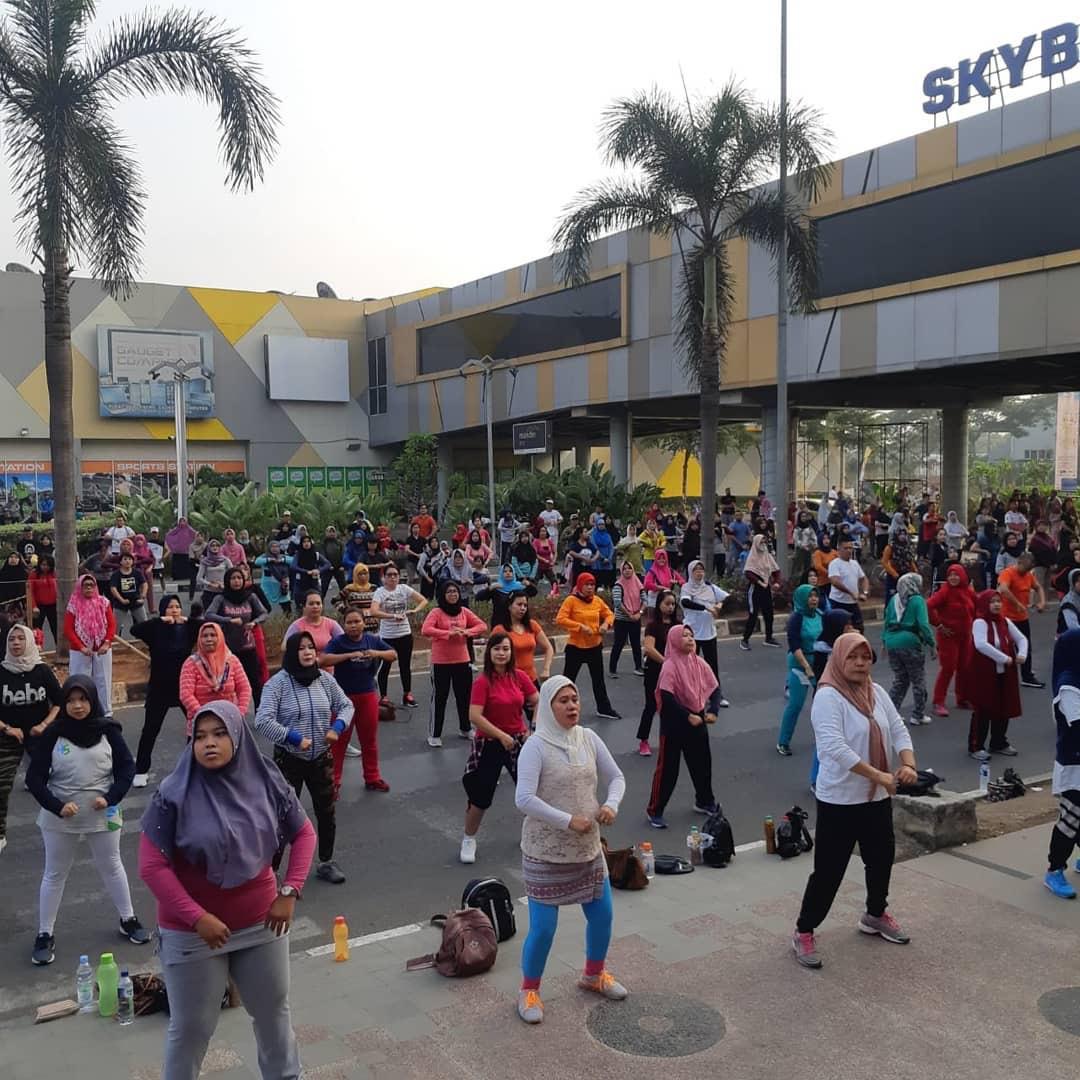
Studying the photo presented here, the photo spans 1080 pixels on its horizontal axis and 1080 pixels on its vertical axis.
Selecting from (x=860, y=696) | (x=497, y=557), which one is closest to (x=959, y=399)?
(x=497, y=557)

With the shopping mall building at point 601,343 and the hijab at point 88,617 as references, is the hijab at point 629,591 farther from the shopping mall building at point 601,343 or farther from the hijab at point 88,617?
the shopping mall building at point 601,343

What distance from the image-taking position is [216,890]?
368cm

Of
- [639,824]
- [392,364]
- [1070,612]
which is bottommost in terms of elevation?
[639,824]

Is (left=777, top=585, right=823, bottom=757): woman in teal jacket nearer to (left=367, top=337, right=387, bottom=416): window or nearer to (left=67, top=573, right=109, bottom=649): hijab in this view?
(left=67, top=573, right=109, bottom=649): hijab

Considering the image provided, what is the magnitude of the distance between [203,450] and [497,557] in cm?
2018

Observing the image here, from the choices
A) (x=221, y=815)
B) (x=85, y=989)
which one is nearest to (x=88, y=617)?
(x=85, y=989)

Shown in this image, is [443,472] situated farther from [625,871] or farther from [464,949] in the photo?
[464,949]

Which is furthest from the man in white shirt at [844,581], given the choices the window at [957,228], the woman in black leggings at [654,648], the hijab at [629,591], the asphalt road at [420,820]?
the window at [957,228]

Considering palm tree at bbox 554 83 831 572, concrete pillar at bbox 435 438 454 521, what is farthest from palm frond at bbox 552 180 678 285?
concrete pillar at bbox 435 438 454 521

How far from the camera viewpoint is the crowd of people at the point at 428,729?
3711 millimetres

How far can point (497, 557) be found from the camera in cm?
2653

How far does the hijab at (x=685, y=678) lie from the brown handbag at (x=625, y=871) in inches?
57.3

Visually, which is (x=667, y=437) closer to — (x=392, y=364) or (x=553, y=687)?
(x=392, y=364)

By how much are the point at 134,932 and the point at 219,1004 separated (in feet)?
8.29
